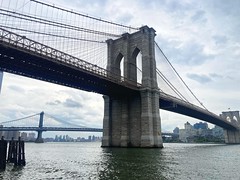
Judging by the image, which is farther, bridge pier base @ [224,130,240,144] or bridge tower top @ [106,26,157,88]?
bridge pier base @ [224,130,240,144]

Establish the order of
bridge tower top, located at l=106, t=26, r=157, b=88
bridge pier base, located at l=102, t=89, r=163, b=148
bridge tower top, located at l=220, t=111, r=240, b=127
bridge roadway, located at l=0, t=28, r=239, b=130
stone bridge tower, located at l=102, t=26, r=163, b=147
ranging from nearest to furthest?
bridge roadway, located at l=0, t=28, r=239, b=130 → bridge pier base, located at l=102, t=89, r=163, b=148 → stone bridge tower, located at l=102, t=26, r=163, b=147 → bridge tower top, located at l=106, t=26, r=157, b=88 → bridge tower top, located at l=220, t=111, r=240, b=127

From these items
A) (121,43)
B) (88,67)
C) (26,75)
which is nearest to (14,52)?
(26,75)

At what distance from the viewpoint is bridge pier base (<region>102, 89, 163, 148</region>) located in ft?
153

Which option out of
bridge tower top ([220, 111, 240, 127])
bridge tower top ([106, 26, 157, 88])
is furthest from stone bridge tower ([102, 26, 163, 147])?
bridge tower top ([220, 111, 240, 127])

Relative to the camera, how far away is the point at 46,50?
Result: 34.0 metres

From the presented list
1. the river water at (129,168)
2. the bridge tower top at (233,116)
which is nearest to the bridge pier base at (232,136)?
the bridge tower top at (233,116)

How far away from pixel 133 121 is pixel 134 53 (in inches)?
652

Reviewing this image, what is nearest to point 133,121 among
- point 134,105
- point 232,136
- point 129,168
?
point 134,105

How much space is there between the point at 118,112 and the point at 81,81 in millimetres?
12661

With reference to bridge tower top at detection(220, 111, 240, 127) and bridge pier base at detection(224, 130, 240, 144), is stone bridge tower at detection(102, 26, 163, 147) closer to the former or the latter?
bridge pier base at detection(224, 130, 240, 144)

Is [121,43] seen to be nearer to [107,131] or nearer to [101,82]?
[101,82]

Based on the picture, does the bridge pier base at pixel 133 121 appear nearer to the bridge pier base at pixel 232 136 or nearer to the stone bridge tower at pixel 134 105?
the stone bridge tower at pixel 134 105

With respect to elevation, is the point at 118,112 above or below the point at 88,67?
below

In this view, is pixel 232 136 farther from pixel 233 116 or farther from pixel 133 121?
pixel 133 121
